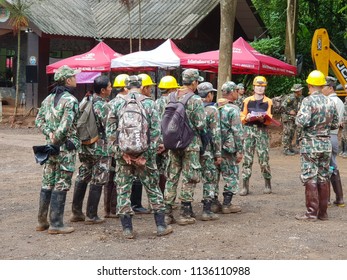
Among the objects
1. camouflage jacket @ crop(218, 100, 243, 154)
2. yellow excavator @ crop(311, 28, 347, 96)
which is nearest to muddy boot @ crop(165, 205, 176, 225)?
camouflage jacket @ crop(218, 100, 243, 154)

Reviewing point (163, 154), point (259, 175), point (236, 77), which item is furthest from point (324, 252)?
point (236, 77)

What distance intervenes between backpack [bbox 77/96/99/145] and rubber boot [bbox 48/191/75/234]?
0.76 metres

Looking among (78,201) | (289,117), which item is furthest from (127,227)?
(289,117)

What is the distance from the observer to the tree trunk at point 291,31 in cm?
2024

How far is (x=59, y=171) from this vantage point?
24.8ft

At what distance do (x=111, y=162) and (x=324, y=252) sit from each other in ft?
11.1

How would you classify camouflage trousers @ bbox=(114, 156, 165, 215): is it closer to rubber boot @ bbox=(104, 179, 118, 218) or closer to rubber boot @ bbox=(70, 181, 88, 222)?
rubber boot @ bbox=(70, 181, 88, 222)

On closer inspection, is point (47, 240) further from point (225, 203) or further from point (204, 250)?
point (225, 203)

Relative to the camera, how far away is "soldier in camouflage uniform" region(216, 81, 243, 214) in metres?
8.95

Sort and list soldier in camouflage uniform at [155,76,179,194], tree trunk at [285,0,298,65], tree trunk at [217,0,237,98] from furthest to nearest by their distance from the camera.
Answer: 1. tree trunk at [285,0,298,65]
2. tree trunk at [217,0,237,98]
3. soldier in camouflage uniform at [155,76,179,194]

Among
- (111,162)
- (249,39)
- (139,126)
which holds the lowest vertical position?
(111,162)

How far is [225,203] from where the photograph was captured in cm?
903

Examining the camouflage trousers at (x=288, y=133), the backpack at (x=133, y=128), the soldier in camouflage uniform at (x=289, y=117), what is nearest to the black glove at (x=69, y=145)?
the backpack at (x=133, y=128)

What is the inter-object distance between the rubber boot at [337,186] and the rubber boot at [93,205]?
11.8 feet
